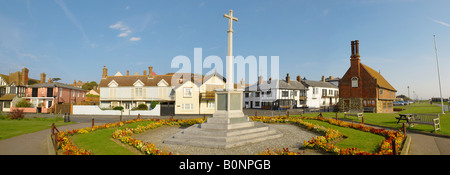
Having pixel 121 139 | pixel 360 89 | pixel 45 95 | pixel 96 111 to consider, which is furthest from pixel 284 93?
pixel 45 95

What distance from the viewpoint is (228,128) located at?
41.6ft

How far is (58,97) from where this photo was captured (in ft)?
A: 145

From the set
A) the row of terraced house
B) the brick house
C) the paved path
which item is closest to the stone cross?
the paved path

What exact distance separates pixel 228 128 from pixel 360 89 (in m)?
35.8

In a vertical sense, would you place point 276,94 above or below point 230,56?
below

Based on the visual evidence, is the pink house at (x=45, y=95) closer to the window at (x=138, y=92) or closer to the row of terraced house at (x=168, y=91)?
the row of terraced house at (x=168, y=91)

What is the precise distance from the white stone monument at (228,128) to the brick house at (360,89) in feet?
107

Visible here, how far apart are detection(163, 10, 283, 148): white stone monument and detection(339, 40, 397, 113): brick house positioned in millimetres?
32500

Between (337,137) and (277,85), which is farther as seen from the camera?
(277,85)

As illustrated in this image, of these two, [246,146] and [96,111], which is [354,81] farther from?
[96,111]

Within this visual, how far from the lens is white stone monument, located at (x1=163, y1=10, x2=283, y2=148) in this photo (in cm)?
1158
